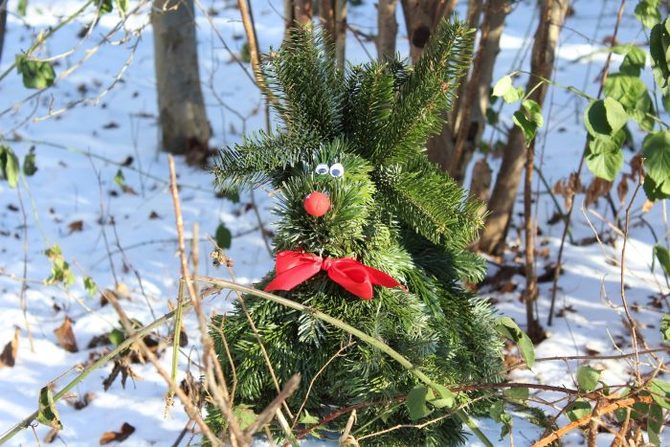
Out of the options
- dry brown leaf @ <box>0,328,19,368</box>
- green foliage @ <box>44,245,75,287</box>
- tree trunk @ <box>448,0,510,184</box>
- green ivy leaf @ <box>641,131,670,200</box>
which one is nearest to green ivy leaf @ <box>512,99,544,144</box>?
green ivy leaf @ <box>641,131,670,200</box>

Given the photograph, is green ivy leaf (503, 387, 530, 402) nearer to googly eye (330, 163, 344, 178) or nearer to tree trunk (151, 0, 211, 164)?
googly eye (330, 163, 344, 178)

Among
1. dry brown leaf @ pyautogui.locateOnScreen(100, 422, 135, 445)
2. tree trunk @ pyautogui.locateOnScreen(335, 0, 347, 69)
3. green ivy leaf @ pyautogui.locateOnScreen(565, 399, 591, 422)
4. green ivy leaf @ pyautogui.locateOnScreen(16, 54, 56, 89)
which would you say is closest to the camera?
green ivy leaf @ pyautogui.locateOnScreen(565, 399, 591, 422)

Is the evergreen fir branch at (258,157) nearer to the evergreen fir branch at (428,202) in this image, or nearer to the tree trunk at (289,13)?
the evergreen fir branch at (428,202)

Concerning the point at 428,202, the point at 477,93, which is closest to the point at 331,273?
the point at 428,202

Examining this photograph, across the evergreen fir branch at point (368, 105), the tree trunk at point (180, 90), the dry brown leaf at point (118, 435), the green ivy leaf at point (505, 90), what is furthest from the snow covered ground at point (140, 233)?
the evergreen fir branch at point (368, 105)

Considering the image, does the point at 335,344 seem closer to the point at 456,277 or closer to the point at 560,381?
the point at 456,277

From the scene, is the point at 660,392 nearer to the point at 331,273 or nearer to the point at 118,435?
the point at 331,273
